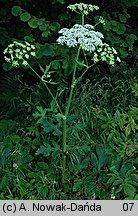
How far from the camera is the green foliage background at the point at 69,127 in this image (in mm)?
3328

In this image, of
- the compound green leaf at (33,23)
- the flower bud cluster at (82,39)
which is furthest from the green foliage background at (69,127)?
the flower bud cluster at (82,39)

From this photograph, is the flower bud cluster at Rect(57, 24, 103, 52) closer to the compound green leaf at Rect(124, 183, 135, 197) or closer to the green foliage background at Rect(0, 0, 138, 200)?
the green foliage background at Rect(0, 0, 138, 200)

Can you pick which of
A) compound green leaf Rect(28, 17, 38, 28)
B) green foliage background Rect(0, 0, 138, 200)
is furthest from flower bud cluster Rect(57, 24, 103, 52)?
compound green leaf Rect(28, 17, 38, 28)

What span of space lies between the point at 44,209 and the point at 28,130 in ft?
3.22

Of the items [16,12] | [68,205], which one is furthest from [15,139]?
[16,12]

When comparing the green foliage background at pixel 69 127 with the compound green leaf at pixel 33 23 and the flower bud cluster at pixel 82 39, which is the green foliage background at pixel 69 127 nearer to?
the compound green leaf at pixel 33 23

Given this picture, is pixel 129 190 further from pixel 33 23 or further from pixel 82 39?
pixel 33 23

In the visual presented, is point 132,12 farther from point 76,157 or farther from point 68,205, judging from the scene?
point 68,205

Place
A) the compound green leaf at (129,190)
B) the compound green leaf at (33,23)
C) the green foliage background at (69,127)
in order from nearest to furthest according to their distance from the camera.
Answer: the compound green leaf at (129,190) < the green foliage background at (69,127) < the compound green leaf at (33,23)

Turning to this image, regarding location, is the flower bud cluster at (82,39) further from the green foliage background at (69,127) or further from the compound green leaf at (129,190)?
the compound green leaf at (129,190)

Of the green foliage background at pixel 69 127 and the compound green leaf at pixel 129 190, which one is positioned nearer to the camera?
the compound green leaf at pixel 129 190

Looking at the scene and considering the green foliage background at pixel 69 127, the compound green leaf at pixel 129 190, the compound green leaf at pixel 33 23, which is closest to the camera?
the compound green leaf at pixel 129 190

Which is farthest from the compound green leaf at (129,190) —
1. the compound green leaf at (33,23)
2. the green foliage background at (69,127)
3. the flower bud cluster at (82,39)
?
the compound green leaf at (33,23)

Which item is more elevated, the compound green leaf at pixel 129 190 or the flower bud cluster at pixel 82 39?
the flower bud cluster at pixel 82 39
